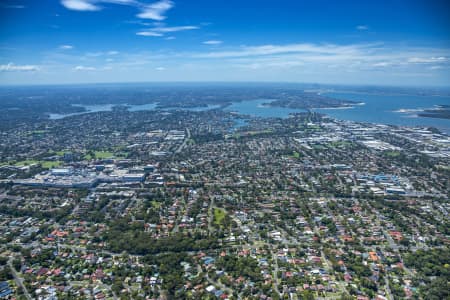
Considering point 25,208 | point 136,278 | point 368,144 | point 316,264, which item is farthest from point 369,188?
point 25,208

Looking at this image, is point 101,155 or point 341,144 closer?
point 101,155

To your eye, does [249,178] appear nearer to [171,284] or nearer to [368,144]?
[171,284]

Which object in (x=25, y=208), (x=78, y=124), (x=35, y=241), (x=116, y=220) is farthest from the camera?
(x=78, y=124)

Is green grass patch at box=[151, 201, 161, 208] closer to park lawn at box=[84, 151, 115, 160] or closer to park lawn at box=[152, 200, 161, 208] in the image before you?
park lawn at box=[152, 200, 161, 208]

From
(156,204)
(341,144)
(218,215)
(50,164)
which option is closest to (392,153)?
(341,144)

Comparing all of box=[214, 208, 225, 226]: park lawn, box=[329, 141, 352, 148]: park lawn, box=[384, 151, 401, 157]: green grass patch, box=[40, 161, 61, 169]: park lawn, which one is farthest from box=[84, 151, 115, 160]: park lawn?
box=[384, 151, 401, 157]: green grass patch

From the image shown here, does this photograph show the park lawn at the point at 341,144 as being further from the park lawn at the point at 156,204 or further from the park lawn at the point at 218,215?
the park lawn at the point at 156,204

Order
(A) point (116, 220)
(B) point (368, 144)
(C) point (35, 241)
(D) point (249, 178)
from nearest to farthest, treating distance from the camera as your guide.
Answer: (C) point (35, 241) → (A) point (116, 220) → (D) point (249, 178) → (B) point (368, 144)

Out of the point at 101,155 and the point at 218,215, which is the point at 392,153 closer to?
the point at 218,215

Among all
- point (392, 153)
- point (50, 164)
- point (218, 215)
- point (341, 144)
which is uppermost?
point (341, 144)
